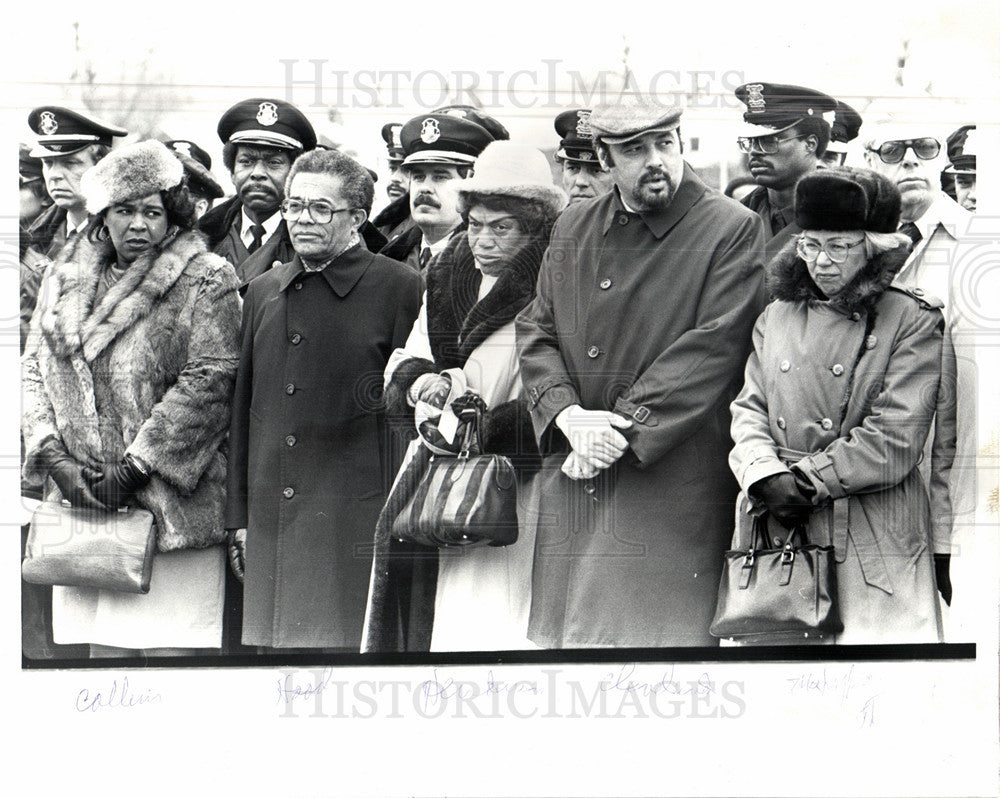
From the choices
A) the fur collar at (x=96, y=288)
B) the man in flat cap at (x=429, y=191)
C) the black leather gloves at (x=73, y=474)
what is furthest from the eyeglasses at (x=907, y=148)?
the black leather gloves at (x=73, y=474)

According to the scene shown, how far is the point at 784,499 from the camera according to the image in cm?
564

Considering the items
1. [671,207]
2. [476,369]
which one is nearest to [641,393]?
[476,369]

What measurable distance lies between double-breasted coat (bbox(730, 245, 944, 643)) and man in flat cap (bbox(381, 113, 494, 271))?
144cm

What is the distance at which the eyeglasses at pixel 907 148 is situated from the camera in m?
5.80

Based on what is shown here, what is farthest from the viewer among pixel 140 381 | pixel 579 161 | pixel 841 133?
pixel 841 133

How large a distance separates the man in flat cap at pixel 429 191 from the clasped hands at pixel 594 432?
0.92 meters

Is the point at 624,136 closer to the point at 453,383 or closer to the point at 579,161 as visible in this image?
the point at 579,161

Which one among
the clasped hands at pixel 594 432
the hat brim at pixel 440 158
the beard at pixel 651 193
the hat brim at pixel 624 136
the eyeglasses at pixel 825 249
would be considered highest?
the hat brim at pixel 624 136

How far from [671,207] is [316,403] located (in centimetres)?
177

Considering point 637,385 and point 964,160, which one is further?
point 964,160

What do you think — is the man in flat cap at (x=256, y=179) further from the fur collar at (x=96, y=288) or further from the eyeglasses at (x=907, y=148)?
the eyeglasses at (x=907, y=148)

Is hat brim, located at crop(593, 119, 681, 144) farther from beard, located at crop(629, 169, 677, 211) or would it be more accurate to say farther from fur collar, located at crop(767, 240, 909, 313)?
fur collar, located at crop(767, 240, 909, 313)

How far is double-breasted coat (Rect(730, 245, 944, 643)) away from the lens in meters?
5.63
